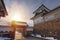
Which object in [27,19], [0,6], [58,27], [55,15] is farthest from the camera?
[27,19]

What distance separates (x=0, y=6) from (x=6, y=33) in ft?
16.5

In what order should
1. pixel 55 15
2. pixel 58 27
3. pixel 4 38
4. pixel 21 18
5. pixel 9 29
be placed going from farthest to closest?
1. pixel 21 18
2. pixel 9 29
3. pixel 4 38
4. pixel 55 15
5. pixel 58 27

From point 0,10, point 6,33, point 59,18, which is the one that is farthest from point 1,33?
point 59,18

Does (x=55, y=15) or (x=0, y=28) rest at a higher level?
(x=55, y=15)

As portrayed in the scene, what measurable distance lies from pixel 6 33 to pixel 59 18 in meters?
5.01

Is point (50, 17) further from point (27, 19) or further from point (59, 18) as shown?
point (27, 19)

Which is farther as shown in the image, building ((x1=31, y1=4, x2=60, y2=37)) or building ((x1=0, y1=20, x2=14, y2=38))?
building ((x1=0, y1=20, x2=14, y2=38))

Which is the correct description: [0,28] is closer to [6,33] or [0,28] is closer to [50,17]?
[6,33]

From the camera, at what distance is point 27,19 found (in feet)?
68.8

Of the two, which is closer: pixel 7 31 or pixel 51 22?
pixel 51 22

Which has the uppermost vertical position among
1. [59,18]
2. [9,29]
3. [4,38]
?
[59,18]

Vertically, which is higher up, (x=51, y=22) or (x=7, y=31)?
(x=51, y=22)

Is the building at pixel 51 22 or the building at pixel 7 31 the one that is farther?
the building at pixel 7 31

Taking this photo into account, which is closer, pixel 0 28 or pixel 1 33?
pixel 1 33
